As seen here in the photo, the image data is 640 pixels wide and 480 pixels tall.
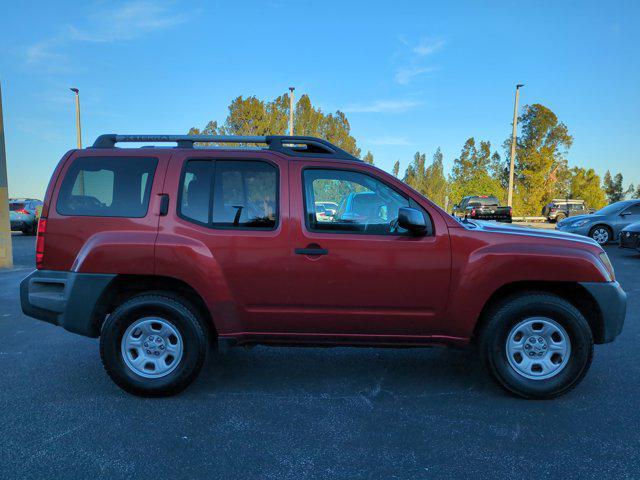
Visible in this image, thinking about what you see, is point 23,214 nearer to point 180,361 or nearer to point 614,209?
point 180,361

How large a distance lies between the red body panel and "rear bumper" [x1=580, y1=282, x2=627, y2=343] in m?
0.07

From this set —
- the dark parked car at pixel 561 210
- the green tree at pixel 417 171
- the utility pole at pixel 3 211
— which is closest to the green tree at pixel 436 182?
the green tree at pixel 417 171

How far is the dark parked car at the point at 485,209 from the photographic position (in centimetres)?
2328

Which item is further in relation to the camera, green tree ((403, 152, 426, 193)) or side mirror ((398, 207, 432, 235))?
green tree ((403, 152, 426, 193))

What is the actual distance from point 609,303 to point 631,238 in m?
9.56

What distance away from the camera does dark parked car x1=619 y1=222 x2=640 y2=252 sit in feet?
35.9

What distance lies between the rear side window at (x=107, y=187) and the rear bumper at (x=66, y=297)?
1.67 ft

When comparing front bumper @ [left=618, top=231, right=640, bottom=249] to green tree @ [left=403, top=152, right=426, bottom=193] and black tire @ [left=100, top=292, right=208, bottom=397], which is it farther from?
green tree @ [left=403, top=152, right=426, bottom=193]

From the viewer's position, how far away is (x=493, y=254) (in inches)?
132

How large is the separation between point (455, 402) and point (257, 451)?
5.18 ft

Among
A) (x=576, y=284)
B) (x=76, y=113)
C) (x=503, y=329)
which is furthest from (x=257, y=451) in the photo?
(x=76, y=113)

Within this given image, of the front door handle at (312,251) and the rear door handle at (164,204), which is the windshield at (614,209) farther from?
the rear door handle at (164,204)

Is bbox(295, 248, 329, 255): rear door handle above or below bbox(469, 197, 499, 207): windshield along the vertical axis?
below

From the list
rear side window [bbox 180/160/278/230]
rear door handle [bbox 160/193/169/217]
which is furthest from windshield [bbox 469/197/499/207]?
rear door handle [bbox 160/193/169/217]
